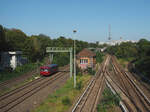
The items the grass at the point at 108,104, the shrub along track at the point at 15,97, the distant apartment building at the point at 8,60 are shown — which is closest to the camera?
the grass at the point at 108,104

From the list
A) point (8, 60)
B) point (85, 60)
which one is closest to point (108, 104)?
point (85, 60)

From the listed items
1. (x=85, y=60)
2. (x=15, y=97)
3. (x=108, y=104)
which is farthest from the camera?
(x=85, y=60)

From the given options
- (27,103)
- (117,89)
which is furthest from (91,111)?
(117,89)

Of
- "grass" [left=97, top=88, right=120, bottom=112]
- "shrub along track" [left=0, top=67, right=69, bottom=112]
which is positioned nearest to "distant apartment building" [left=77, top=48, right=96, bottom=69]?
"shrub along track" [left=0, top=67, right=69, bottom=112]

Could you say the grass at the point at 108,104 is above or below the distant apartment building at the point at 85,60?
below

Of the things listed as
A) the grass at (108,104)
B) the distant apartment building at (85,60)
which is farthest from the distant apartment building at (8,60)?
the grass at (108,104)

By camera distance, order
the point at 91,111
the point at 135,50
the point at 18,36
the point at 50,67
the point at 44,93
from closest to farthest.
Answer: the point at 91,111
the point at 44,93
the point at 50,67
the point at 18,36
the point at 135,50

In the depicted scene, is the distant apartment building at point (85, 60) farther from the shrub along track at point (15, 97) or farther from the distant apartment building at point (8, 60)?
the distant apartment building at point (8, 60)

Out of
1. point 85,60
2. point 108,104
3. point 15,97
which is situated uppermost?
point 85,60

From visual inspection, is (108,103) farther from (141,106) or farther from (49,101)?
(49,101)

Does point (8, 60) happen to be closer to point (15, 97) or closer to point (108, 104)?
point (15, 97)

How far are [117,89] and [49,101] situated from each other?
35.2ft

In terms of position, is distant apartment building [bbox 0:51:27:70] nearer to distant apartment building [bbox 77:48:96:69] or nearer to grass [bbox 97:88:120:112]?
distant apartment building [bbox 77:48:96:69]

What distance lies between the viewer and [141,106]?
1433 cm
